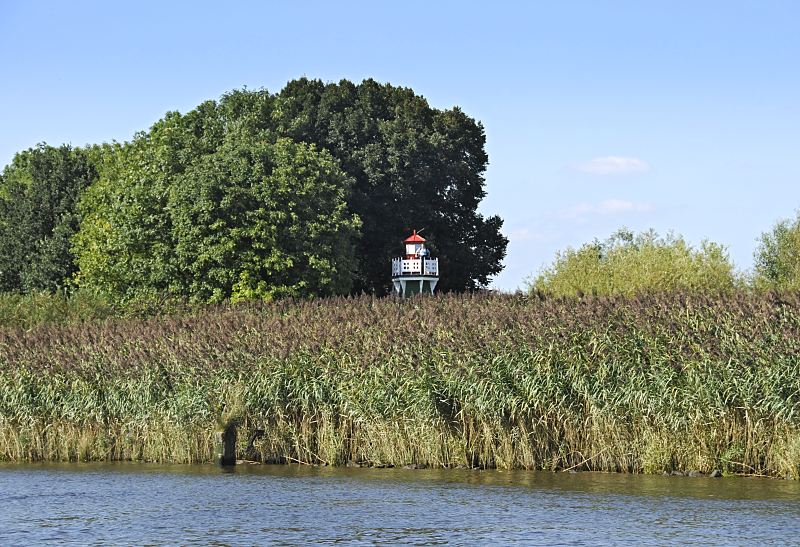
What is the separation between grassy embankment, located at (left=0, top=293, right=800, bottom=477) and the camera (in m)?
22.0

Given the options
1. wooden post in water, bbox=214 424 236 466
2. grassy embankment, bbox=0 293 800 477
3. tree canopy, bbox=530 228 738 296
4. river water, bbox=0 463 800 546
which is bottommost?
river water, bbox=0 463 800 546

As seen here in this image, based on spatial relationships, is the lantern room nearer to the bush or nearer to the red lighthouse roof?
the red lighthouse roof

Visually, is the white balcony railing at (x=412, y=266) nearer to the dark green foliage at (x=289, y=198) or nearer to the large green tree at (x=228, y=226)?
the dark green foliage at (x=289, y=198)

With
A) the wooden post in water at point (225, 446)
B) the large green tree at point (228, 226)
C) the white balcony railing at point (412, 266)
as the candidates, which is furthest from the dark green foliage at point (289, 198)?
the wooden post in water at point (225, 446)

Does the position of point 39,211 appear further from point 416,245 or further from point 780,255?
point 780,255

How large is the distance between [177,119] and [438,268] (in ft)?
54.0

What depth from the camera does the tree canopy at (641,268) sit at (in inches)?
2377

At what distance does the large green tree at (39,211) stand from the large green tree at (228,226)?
60.3 feet

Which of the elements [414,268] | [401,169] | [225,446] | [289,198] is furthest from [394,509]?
[401,169]

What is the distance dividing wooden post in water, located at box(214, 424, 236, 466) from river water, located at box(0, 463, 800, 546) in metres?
1.28

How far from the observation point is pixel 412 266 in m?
65.6

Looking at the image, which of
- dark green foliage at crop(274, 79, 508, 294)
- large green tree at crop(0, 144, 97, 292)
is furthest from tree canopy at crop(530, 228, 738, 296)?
large green tree at crop(0, 144, 97, 292)

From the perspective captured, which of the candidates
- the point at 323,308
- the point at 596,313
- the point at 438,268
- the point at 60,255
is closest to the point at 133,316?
the point at 323,308

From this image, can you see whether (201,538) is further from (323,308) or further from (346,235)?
(346,235)
